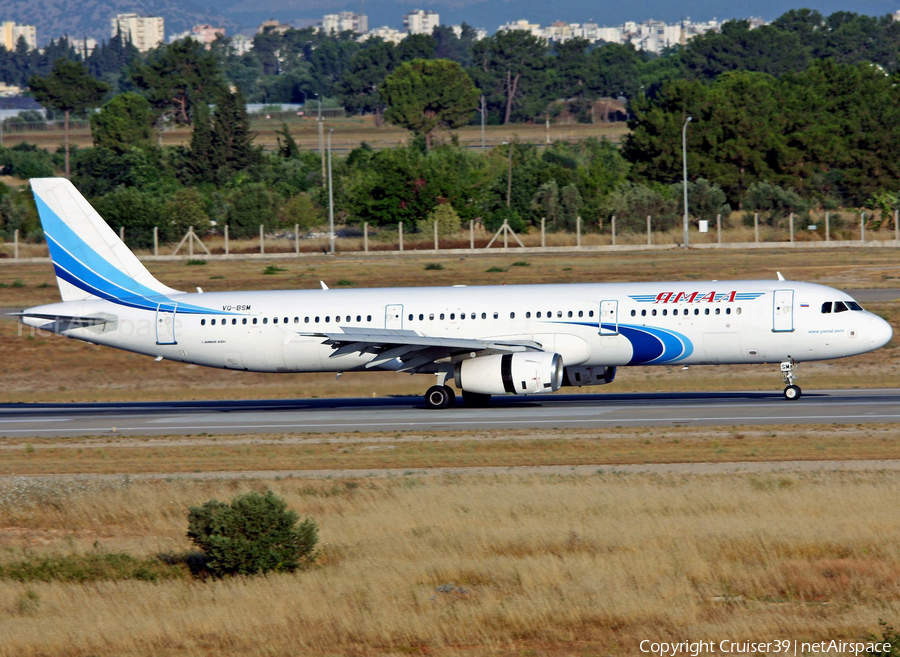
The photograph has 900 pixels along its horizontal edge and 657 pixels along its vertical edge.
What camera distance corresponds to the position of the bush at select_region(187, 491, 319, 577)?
17734mm

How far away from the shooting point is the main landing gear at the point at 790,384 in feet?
120

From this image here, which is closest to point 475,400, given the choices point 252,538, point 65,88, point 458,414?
point 458,414

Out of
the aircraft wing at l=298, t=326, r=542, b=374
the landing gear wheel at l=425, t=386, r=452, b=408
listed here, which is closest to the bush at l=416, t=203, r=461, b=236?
the landing gear wheel at l=425, t=386, r=452, b=408

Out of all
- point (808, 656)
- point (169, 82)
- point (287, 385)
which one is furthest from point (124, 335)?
point (169, 82)

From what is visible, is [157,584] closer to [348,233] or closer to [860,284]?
[860,284]

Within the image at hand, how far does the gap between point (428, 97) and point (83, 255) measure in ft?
483

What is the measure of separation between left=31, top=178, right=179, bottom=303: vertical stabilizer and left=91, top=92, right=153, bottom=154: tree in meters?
114

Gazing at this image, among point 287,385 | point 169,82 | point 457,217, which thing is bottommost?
point 287,385

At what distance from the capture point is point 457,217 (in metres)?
95.2

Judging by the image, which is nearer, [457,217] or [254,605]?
[254,605]

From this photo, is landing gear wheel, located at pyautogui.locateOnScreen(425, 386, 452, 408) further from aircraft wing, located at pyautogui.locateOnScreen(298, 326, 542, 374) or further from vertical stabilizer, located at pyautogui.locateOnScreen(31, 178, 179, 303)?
vertical stabilizer, located at pyautogui.locateOnScreen(31, 178, 179, 303)

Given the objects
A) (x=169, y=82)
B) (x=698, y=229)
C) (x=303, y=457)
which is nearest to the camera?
(x=303, y=457)

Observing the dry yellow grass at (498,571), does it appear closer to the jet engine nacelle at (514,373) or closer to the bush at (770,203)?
the jet engine nacelle at (514,373)

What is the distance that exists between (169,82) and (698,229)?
108971 mm
